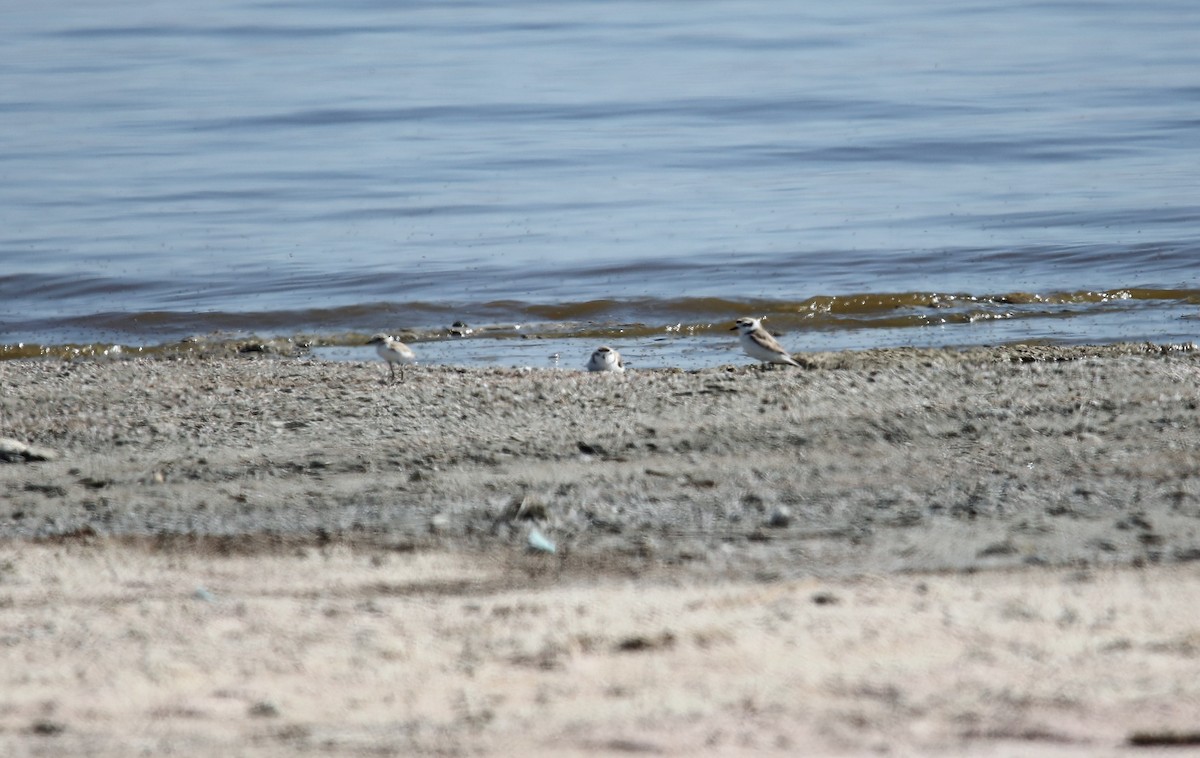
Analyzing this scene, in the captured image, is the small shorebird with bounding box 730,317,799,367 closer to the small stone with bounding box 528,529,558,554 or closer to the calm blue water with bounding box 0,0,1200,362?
the calm blue water with bounding box 0,0,1200,362

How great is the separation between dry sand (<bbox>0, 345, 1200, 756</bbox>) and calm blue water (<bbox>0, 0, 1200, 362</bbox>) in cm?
505

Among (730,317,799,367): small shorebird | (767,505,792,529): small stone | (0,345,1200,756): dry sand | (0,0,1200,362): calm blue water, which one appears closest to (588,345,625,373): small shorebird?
(730,317,799,367): small shorebird

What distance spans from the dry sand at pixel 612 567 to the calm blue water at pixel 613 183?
16.6 ft

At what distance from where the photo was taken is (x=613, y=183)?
805 inches

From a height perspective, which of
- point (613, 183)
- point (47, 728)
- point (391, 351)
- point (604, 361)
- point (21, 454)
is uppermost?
point (613, 183)

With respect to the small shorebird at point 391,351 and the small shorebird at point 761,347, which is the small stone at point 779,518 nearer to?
the small shorebird at point 761,347

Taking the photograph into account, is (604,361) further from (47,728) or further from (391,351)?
(47,728)

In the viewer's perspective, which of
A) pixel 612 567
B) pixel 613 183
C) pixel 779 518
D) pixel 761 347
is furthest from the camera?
pixel 613 183

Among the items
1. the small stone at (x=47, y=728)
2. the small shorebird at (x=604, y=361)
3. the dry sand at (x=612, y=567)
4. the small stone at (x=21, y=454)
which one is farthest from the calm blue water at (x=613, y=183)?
the small stone at (x=47, y=728)

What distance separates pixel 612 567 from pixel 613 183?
15331mm

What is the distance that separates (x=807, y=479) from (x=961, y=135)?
1821cm

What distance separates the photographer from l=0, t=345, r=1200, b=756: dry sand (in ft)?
13.4

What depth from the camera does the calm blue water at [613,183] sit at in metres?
13.9

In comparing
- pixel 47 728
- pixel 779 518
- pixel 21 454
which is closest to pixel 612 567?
pixel 779 518
